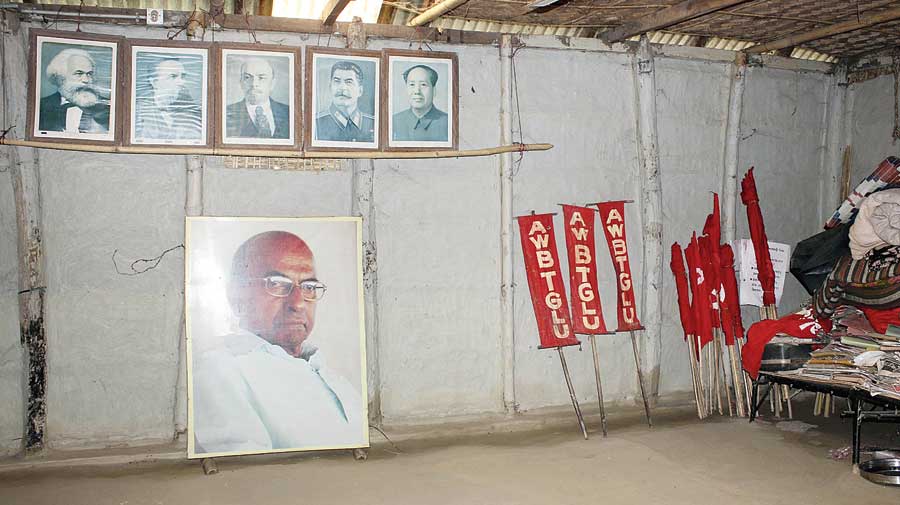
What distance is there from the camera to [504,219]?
5.05m

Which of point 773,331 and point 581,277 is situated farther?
point 581,277

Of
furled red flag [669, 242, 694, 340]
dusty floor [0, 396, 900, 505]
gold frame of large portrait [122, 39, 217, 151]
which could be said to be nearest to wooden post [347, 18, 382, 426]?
dusty floor [0, 396, 900, 505]

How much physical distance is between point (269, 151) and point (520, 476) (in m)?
2.39

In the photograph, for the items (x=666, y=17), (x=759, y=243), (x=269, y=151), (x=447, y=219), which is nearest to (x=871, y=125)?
(x=759, y=243)

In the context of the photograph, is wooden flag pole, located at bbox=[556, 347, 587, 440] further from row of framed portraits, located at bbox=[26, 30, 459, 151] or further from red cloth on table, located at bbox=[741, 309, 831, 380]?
row of framed portraits, located at bbox=[26, 30, 459, 151]

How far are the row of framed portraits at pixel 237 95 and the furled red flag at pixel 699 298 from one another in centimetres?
190

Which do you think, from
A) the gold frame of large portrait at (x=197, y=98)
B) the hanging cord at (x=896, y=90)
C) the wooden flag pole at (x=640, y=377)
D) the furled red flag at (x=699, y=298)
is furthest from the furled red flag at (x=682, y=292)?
the gold frame of large portrait at (x=197, y=98)

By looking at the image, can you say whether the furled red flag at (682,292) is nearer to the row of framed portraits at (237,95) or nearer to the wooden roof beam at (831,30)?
the wooden roof beam at (831,30)

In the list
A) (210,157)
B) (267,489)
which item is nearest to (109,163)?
(210,157)

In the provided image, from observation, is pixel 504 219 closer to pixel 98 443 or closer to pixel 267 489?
pixel 267 489

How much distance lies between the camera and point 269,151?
14.9 ft

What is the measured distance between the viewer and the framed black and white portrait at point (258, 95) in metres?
4.49

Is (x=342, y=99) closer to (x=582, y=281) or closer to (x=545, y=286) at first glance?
(x=545, y=286)

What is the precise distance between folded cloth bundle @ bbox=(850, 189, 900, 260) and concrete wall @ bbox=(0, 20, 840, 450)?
1021mm
